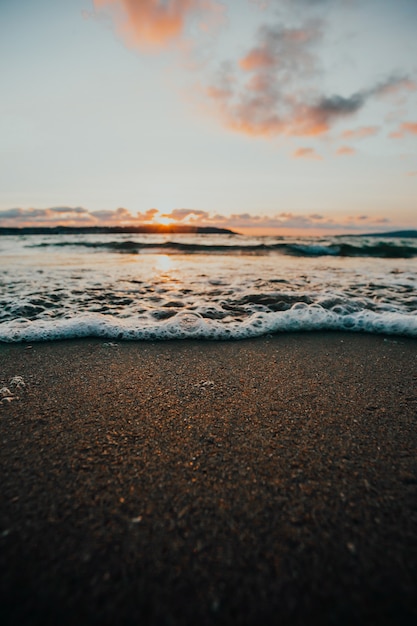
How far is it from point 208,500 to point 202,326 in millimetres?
2185

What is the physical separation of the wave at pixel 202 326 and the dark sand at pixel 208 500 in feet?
2.97

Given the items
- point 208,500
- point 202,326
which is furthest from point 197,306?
point 208,500

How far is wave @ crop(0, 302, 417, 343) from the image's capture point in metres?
3.14

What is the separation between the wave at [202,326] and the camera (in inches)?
124

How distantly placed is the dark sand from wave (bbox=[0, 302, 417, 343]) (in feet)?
2.97

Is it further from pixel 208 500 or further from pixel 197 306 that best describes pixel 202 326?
pixel 208 500

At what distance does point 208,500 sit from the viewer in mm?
1192

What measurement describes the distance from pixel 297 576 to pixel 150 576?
17.9 inches

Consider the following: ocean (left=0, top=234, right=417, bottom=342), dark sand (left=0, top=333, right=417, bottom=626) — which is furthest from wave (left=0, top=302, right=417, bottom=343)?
dark sand (left=0, top=333, right=417, bottom=626)

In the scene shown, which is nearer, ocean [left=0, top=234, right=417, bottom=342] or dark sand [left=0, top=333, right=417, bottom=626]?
dark sand [left=0, top=333, right=417, bottom=626]

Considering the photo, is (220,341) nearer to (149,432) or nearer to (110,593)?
(149,432)

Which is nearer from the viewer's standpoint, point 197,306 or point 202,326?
point 202,326

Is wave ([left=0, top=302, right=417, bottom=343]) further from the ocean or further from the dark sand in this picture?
the dark sand

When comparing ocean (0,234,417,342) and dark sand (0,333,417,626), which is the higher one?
dark sand (0,333,417,626)
